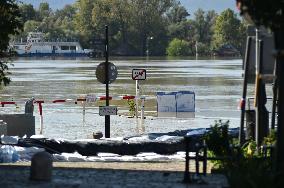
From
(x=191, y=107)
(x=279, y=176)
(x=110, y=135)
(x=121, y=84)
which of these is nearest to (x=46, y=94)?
(x=121, y=84)

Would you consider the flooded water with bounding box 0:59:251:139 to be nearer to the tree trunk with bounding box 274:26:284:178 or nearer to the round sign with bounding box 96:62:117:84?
the round sign with bounding box 96:62:117:84

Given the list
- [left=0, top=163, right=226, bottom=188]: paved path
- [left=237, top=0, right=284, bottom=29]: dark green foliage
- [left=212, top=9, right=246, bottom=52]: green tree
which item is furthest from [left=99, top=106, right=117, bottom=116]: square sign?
[left=212, top=9, right=246, bottom=52]: green tree

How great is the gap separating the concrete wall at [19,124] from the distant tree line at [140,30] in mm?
145209

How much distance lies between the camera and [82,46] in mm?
176375

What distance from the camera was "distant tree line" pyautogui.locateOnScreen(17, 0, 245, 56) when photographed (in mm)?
173000

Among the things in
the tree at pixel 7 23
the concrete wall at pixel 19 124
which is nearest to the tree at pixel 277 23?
the tree at pixel 7 23

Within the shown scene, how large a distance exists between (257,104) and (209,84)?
3653 centimetres

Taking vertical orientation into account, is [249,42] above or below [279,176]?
above

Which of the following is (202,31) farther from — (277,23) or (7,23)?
(277,23)

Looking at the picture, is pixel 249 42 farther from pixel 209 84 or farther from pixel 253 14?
pixel 209 84

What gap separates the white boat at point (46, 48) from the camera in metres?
160

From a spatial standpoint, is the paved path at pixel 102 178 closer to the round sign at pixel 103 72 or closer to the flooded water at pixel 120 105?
the flooded water at pixel 120 105

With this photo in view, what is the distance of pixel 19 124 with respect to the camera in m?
23.5

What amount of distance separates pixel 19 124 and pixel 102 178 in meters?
9.35
